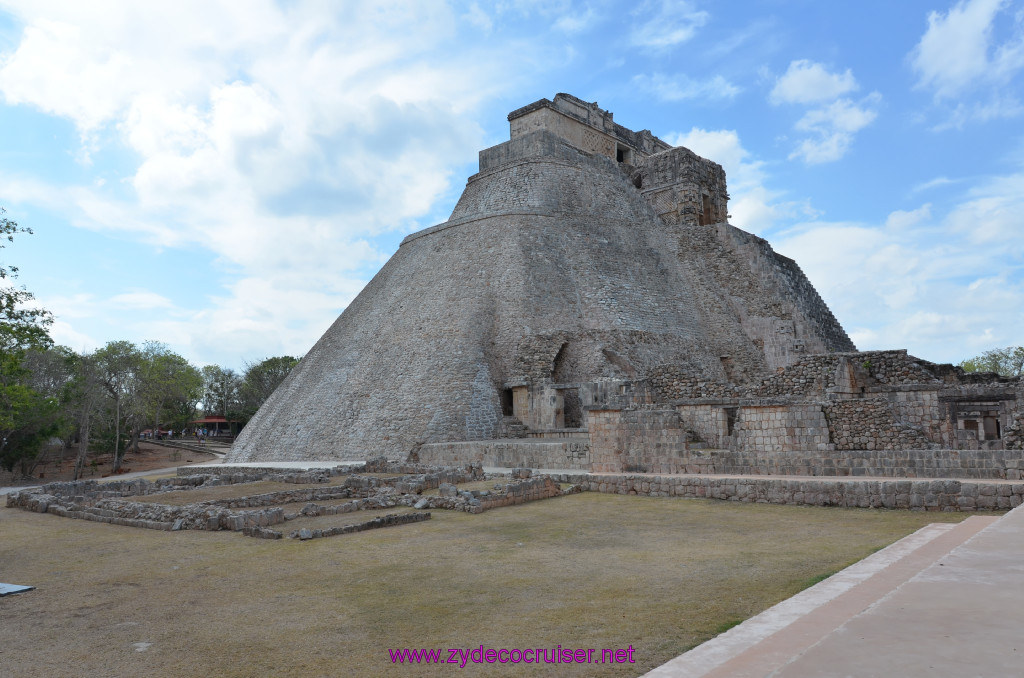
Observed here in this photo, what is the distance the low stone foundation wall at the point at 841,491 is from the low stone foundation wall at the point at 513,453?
270 cm

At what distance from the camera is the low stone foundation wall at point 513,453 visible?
1424 cm

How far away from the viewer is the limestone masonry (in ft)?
38.0

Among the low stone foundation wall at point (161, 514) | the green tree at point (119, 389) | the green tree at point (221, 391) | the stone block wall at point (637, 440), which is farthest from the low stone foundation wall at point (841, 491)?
the green tree at point (221, 391)

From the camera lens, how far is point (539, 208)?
27328 millimetres

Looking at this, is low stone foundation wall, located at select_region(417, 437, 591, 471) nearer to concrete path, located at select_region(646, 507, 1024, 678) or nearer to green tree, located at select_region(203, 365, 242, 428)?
concrete path, located at select_region(646, 507, 1024, 678)

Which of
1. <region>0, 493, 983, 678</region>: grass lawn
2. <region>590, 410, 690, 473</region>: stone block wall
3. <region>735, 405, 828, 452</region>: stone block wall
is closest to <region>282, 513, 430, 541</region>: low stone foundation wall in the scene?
<region>0, 493, 983, 678</region>: grass lawn

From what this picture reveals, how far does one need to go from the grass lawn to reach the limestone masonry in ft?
9.66

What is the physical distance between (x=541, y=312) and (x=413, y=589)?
17.6 meters

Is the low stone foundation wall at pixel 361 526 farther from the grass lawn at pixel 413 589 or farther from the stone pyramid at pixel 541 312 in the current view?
the stone pyramid at pixel 541 312

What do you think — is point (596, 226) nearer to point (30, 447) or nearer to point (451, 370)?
point (451, 370)

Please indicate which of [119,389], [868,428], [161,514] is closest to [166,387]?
[119,389]

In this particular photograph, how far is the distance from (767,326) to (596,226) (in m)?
7.89

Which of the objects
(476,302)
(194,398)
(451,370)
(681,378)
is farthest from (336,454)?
(194,398)

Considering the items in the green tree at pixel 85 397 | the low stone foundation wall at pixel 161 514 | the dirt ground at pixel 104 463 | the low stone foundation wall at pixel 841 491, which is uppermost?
the green tree at pixel 85 397
